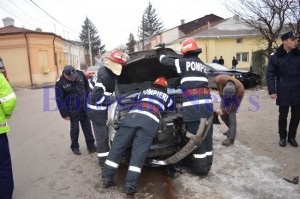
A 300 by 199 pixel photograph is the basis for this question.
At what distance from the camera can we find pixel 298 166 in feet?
15.1

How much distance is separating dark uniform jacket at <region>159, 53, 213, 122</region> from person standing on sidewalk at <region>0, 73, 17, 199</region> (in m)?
2.14

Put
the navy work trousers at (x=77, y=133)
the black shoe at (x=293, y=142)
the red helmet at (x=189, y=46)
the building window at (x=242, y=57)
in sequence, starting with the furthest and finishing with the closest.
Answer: the building window at (x=242, y=57) < the navy work trousers at (x=77, y=133) < the black shoe at (x=293, y=142) < the red helmet at (x=189, y=46)

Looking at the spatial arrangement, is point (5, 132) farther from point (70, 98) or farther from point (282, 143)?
point (282, 143)

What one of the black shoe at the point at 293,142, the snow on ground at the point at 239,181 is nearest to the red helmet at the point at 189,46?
the snow on ground at the point at 239,181

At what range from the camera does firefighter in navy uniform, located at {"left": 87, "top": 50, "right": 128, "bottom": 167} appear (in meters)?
4.45

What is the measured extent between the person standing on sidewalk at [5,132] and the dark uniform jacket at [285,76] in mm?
4417

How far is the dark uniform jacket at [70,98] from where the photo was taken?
5.66 metres

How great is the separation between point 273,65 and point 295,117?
3.46 feet

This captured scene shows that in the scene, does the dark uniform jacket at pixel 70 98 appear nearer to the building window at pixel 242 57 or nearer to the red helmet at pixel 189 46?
the red helmet at pixel 189 46

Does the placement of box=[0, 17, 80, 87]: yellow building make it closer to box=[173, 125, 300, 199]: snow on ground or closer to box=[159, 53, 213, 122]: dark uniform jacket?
box=[173, 125, 300, 199]: snow on ground

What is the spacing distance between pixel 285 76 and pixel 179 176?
2803mm

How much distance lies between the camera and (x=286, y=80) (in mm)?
5496

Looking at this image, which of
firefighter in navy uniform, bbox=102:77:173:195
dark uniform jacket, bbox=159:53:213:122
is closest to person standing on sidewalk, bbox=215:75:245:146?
dark uniform jacket, bbox=159:53:213:122

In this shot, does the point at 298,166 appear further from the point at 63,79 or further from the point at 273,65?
the point at 63,79
